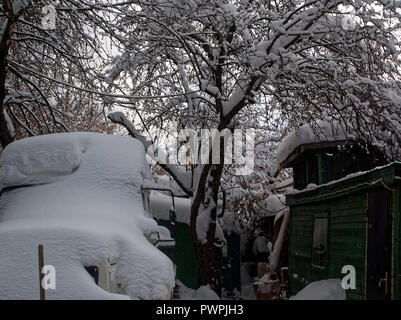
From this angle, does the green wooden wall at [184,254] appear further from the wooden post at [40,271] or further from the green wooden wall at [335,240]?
the wooden post at [40,271]

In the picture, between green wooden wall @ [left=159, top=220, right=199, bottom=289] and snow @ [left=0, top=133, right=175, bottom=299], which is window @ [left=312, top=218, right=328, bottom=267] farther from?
green wooden wall @ [left=159, top=220, right=199, bottom=289]

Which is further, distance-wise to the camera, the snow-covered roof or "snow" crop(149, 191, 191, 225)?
"snow" crop(149, 191, 191, 225)

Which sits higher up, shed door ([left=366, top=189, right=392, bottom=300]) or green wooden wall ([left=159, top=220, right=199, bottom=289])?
shed door ([left=366, top=189, right=392, bottom=300])

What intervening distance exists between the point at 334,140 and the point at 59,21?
20.6 ft

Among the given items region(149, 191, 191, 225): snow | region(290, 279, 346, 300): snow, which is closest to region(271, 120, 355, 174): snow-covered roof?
region(290, 279, 346, 300): snow

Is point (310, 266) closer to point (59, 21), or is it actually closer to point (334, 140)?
point (334, 140)

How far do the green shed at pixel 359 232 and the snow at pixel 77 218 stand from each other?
9.65 ft

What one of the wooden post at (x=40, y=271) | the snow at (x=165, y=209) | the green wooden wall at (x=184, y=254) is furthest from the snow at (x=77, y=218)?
the green wooden wall at (x=184, y=254)

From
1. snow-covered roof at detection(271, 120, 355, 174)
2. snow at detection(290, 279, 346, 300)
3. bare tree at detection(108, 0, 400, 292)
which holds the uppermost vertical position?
bare tree at detection(108, 0, 400, 292)

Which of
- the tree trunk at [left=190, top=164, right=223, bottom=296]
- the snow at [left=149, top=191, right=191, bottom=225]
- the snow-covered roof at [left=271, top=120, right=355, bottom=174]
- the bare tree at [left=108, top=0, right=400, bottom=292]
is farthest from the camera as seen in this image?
the snow at [left=149, top=191, right=191, bottom=225]

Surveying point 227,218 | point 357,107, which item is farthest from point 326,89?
point 227,218

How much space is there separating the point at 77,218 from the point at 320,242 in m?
6.24

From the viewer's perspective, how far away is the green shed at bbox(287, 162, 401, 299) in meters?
6.09

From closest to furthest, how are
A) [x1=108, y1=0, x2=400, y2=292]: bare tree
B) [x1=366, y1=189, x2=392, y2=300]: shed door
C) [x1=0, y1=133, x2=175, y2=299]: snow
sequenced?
1. [x1=0, y1=133, x2=175, y2=299]: snow
2. [x1=366, y1=189, x2=392, y2=300]: shed door
3. [x1=108, y1=0, x2=400, y2=292]: bare tree
